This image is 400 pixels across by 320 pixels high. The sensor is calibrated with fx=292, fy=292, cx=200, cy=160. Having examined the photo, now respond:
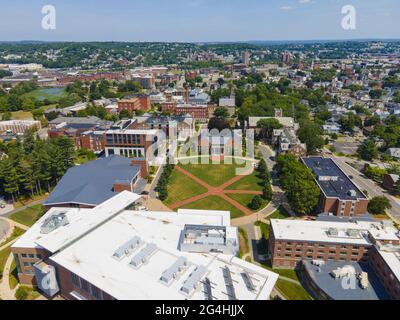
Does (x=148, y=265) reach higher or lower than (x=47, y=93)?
lower

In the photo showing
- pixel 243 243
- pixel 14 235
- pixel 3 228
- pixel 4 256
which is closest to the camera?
pixel 4 256

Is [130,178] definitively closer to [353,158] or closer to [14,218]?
[14,218]

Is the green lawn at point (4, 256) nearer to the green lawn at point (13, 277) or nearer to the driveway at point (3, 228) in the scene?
the green lawn at point (13, 277)

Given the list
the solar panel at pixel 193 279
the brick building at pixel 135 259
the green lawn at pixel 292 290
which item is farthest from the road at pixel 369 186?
the solar panel at pixel 193 279

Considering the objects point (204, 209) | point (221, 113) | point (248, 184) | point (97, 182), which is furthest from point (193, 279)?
point (221, 113)

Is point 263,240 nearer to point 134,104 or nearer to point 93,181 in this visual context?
point 93,181

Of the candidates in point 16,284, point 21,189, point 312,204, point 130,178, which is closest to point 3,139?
point 21,189

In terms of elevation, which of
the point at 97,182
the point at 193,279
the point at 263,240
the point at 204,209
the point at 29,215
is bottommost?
the point at 263,240
